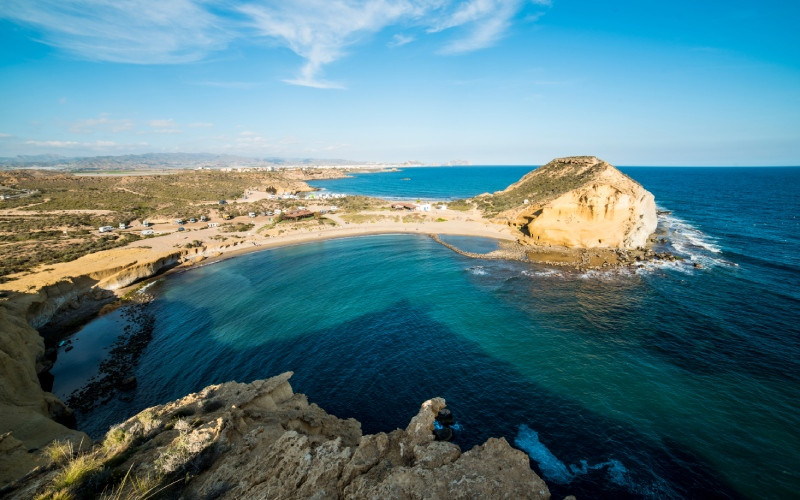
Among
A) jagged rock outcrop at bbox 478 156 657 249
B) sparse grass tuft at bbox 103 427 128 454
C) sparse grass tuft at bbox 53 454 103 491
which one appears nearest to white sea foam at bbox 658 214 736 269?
jagged rock outcrop at bbox 478 156 657 249

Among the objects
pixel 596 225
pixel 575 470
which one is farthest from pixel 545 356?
pixel 596 225

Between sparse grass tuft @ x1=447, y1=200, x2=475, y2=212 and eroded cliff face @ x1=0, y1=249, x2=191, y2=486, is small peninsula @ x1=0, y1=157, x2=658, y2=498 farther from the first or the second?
sparse grass tuft @ x1=447, y1=200, x2=475, y2=212

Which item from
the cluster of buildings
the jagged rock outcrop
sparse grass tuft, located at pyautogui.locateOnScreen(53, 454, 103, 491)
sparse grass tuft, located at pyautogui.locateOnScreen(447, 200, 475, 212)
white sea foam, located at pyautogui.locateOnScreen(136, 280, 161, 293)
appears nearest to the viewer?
sparse grass tuft, located at pyautogui.locateOnScreen(53, 454, 103, 491)

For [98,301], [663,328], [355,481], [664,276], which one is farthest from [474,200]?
[355,481]

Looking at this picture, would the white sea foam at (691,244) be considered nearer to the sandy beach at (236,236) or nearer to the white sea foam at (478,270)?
the sandy beach at (236,236)

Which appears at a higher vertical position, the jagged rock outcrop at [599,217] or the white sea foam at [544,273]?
the jagged rock outcrop at [599,217]

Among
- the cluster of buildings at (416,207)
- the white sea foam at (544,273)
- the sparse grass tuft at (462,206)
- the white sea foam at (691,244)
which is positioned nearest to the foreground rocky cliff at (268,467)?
the white sea foam at (544,273)

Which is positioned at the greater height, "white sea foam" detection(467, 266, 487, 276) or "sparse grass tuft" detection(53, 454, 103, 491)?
"sparse grass tuft" detection(53, 454, 103, 491)
